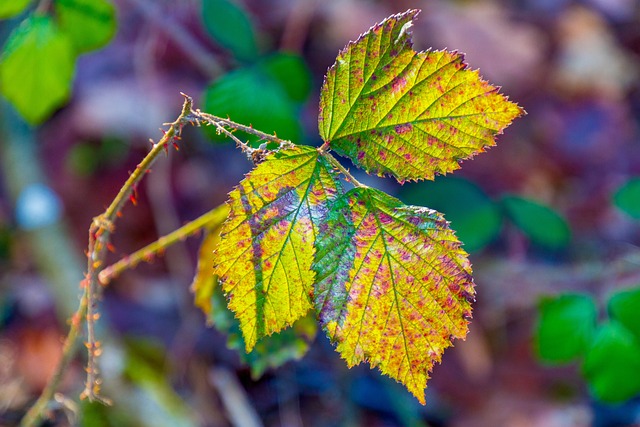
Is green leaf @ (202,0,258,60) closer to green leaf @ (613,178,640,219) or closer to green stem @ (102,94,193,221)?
green stem @ (102,94,193,221)

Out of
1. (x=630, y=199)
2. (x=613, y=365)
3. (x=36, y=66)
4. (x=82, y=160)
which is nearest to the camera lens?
(x=36, y=66)

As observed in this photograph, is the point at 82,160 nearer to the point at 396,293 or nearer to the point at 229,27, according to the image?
the point at 229,27

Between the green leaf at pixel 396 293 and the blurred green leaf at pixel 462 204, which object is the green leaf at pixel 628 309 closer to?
the blurred green leaf at pixel 462 204

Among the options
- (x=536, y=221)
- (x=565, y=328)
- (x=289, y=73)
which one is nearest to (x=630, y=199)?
(x=536, y=221)

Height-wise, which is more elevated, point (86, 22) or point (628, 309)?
point (86, 22)

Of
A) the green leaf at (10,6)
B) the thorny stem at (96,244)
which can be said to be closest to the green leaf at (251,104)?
the green leaf at (10,6)

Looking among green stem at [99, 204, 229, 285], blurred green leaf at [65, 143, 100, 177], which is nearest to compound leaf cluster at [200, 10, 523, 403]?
green stem at [99, 204, 229, 285]
